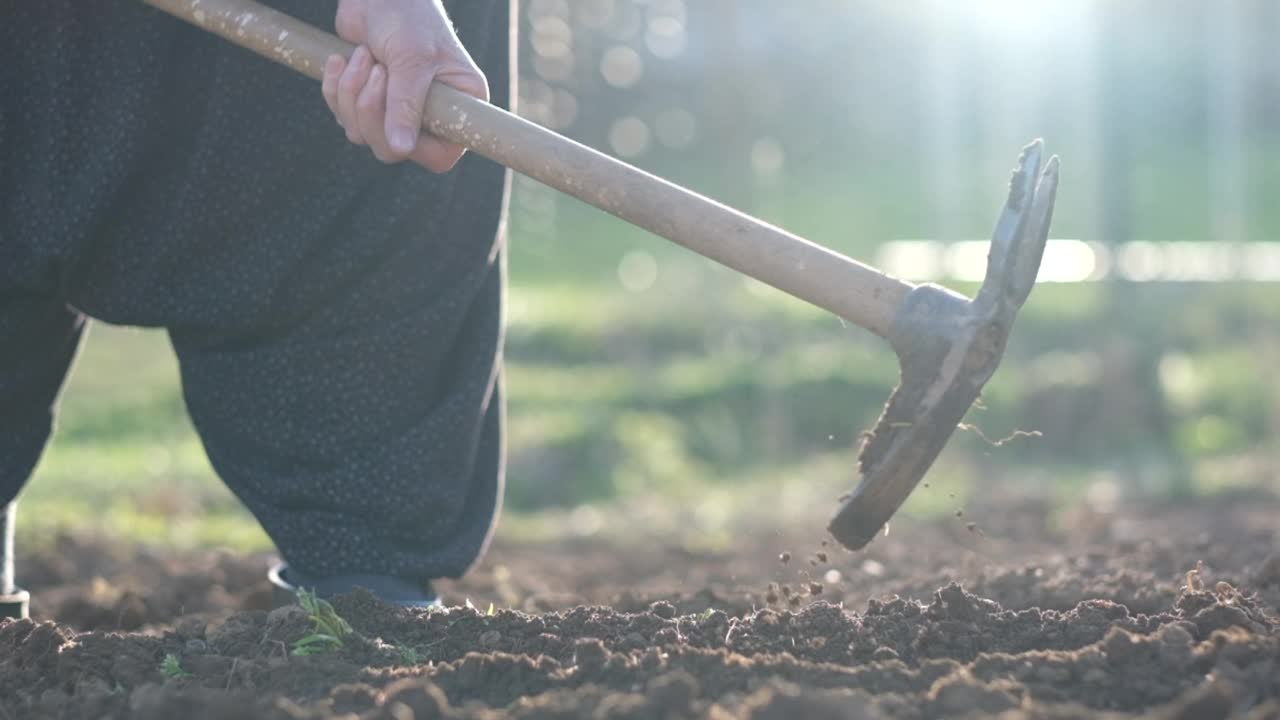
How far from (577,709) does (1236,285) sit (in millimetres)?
10043

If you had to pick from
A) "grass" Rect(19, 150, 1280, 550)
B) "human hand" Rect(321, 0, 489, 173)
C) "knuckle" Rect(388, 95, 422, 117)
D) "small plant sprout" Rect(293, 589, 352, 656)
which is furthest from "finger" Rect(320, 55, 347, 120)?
"grass" Rect(19, 150, 1280, 550)

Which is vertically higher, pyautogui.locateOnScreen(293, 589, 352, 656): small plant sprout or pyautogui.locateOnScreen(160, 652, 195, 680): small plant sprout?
pyautogui.locateOnScreen(293, 589, 352, 656): small plant sprout

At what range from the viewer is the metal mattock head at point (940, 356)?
7.90 feet

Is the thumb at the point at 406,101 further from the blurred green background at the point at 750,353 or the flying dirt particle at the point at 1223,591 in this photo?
the blurred green background at the point at 750,353

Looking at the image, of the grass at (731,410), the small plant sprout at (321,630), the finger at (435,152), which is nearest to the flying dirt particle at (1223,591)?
the small plant sprout at (321,630)

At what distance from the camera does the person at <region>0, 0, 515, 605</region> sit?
295 centimetres

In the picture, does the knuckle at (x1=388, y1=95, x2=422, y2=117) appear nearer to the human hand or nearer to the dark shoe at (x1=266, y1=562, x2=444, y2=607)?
the human hand

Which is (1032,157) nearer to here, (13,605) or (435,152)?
(435,152)

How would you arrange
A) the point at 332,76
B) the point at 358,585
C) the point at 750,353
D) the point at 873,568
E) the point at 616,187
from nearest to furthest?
the point at 616,187, the point at 332,76, the point at 358,585, the point at 873,568, the point at 750,353

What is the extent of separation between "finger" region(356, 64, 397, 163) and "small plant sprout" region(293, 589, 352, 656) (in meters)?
0.81

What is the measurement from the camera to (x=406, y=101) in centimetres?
272

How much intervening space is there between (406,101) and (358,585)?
97 cm

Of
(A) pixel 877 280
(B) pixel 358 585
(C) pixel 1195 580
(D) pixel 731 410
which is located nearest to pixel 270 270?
(B) pixel 358 585

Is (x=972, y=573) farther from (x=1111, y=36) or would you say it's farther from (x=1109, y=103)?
(x=1111, y=36)
